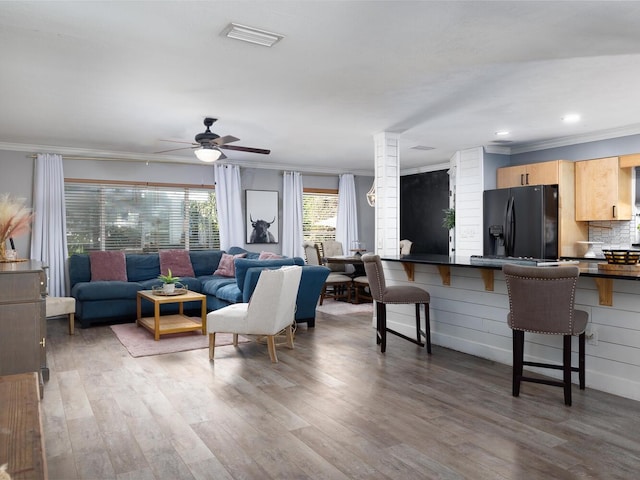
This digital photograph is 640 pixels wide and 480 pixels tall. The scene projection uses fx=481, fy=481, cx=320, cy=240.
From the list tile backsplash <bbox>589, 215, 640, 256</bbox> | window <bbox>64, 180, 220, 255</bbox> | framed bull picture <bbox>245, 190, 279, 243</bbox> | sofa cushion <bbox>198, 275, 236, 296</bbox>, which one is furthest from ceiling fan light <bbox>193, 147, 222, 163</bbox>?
tile backsplash <bbox>589, 215, 640, 256</bbox>

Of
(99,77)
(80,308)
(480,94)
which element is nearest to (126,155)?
(80,308)

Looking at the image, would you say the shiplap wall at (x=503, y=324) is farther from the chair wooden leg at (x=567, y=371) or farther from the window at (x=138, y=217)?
the window at (x=138, y=217)

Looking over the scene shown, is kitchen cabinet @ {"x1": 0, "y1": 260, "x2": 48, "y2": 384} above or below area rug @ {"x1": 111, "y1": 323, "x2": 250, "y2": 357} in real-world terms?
above

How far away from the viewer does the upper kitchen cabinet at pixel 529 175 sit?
20.5ft

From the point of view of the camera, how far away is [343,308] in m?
7.36

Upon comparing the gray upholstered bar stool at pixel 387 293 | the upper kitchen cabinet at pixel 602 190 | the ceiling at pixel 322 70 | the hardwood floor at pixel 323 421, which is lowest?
the hardwood floor at pixel 323 421

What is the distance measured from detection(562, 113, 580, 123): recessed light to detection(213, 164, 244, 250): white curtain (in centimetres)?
502

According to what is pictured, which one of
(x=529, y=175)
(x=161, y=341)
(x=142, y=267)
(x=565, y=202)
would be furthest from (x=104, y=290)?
(x=565, y=202)

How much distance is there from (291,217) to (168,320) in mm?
3527

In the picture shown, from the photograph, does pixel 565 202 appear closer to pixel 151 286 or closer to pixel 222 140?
pixel 222 140

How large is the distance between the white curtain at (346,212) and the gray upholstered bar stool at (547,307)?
20.0 ft

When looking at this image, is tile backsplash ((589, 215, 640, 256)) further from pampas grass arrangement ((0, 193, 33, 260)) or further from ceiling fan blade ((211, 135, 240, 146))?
pampas grass arrangement ((0, 193, 33, 260))

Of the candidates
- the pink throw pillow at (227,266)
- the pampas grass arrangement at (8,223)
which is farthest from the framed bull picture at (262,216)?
the pampas grass arrangement at (8,223)

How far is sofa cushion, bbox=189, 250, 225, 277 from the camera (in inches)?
298
